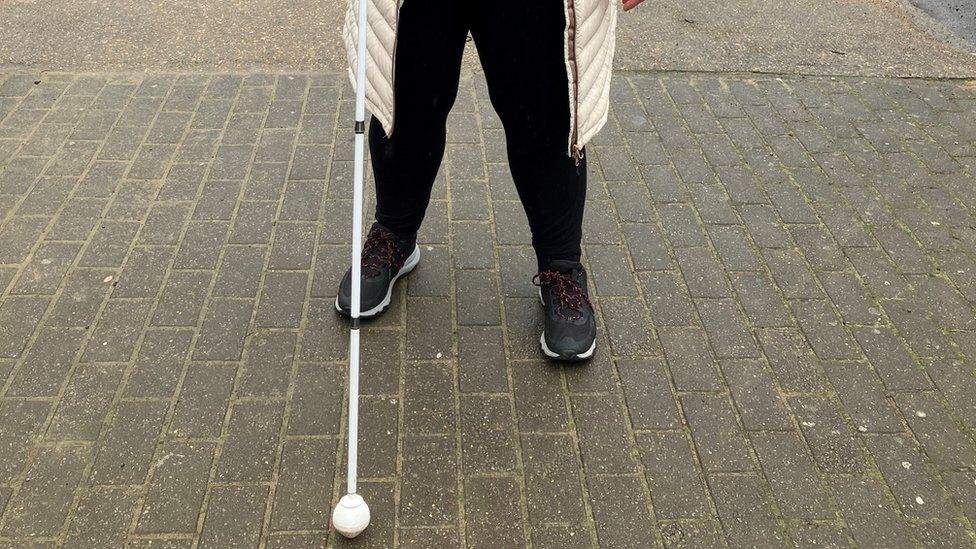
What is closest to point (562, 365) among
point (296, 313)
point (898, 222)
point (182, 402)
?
point (296, 313)

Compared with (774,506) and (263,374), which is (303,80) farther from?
(774,506)

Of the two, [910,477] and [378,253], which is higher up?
[378,253]

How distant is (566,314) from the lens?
107 inches

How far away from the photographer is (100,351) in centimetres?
265

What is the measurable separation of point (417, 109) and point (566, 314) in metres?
0.86

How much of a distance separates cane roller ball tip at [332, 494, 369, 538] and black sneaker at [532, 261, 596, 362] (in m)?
0.89

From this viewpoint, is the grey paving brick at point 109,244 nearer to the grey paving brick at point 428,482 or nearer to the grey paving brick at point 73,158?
the grey paving brick at point 73,158

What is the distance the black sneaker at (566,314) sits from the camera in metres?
2.66

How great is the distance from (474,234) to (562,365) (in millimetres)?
826

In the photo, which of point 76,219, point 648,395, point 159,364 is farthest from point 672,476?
point 76,219

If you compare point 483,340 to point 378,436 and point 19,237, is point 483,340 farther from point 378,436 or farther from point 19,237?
point 19,237

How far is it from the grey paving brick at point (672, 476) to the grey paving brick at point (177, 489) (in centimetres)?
129

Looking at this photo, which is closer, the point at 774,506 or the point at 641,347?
the point at 774,506

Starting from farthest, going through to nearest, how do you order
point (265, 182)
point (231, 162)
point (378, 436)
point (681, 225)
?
point (231, 162)
point (265, 182)
point (681, 225)
point (378, 436)
